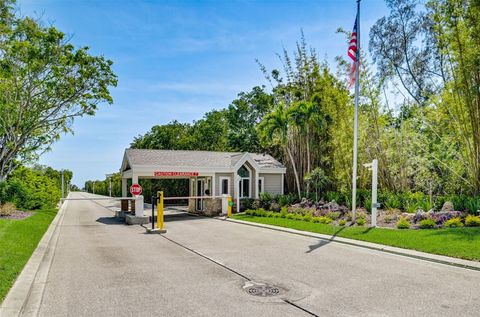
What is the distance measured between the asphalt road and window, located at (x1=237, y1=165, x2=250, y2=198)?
11.7 m

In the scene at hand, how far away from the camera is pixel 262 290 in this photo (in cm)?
584

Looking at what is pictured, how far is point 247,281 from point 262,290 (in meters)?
0.61

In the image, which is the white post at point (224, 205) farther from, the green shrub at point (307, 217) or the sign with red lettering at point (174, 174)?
the green shrub at point (307, 217)

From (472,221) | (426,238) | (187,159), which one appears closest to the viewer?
(426,238)

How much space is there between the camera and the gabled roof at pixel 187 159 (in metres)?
19.5

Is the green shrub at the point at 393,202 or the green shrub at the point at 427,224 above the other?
the green shrub at the point at 393,202

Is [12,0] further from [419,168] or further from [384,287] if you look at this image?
[419,168]

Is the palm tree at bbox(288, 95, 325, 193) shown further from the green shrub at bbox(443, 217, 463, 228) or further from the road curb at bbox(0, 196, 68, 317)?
the road curb at bbox(0, 196, 68, 317)

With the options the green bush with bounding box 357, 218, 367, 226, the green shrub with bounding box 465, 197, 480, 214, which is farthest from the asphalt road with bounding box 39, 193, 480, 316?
Result: the green shrub with bounding box 465, 197, 480, 214

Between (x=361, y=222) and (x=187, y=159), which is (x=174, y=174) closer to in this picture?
(x=187, y=159)

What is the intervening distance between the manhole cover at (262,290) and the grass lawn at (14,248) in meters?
3.70

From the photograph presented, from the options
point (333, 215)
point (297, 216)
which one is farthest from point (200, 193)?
point (333, 215)

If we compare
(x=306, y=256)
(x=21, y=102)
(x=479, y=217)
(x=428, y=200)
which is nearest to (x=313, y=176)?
(x=428, y=200)

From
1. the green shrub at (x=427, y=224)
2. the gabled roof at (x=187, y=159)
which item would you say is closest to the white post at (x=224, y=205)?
the gabled roof at (x=187, y=159)
